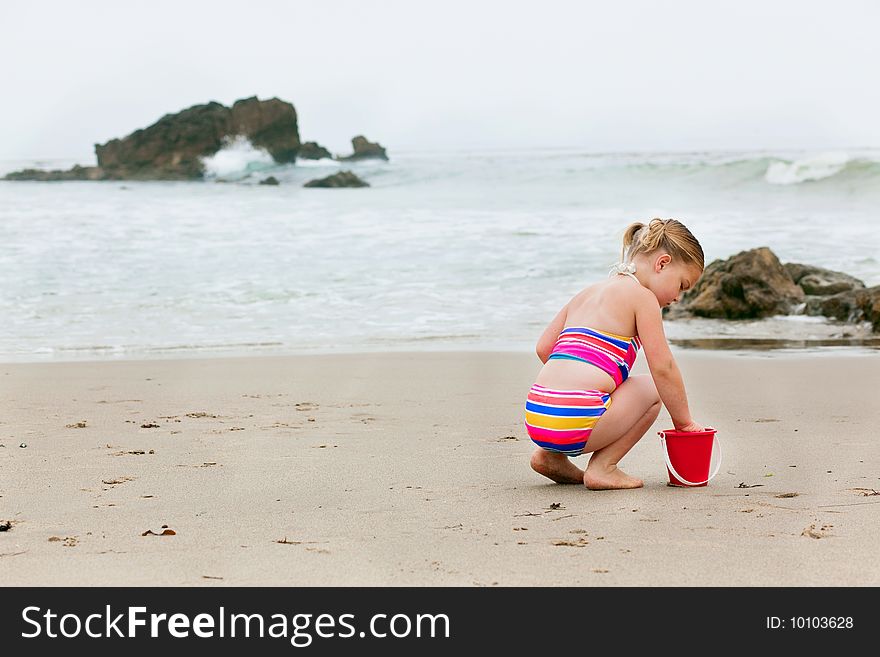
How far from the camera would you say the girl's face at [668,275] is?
3518mm

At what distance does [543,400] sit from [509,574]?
3.67 feet

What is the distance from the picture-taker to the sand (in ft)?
8.24

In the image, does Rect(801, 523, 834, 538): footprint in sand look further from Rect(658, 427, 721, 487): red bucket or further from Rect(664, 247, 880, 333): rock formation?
Rect(664, 247, 880, 333): rock formation

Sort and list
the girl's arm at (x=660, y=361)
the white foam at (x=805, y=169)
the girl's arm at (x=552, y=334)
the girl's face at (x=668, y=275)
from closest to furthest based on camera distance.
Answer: the girl's arm at (x=660, y=361) → the girl's face at (x=668, y=275) → the girl's arm at (x=552, y=334) → the white foam at (x=805, y=169)

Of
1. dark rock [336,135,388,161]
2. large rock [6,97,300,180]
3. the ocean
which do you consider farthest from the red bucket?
dark rock [336,135,388,161]

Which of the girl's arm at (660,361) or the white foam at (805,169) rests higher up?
the white foam at (805,169)

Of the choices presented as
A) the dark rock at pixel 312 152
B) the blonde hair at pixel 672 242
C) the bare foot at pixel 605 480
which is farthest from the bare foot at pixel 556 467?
the dark rock at pixel 312 152

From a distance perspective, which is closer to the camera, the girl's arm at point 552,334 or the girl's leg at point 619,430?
the girl's leg at point 619,430

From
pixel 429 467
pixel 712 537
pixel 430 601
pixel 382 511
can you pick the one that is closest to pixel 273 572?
pixel 430 601

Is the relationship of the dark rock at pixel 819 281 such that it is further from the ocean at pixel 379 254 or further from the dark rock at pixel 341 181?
the dark rock at pixel 341 181

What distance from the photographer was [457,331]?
9062 millimetres

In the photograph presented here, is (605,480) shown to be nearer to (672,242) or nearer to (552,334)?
(552,334)

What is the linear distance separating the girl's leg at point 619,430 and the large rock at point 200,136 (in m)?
41.1

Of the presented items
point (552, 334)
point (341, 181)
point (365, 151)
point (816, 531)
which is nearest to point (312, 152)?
point (365, 151)
